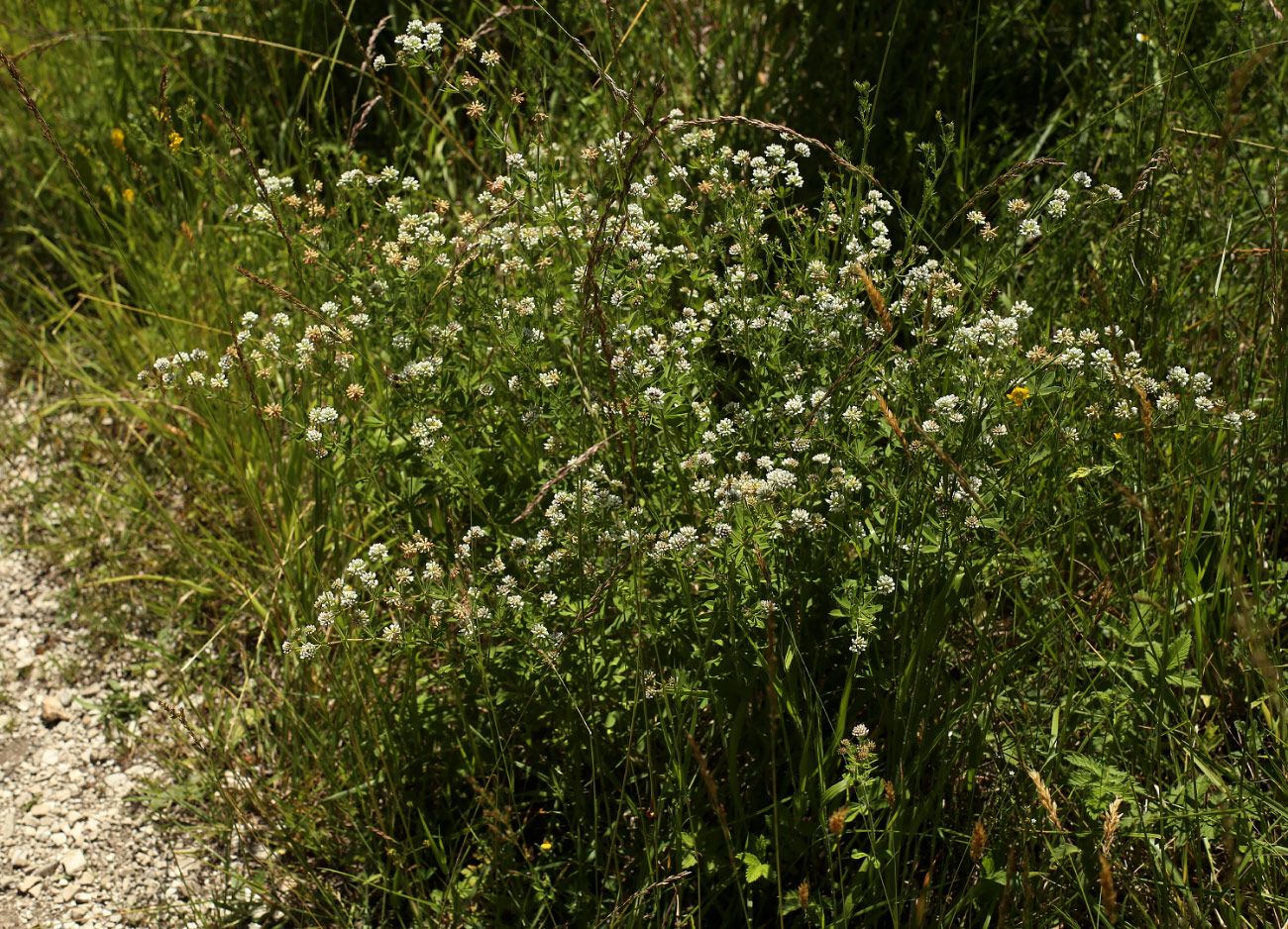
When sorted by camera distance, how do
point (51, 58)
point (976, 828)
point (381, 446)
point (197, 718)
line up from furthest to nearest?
Result: point (51, 58), point (197, 718), point (381, 446), point (976, 828)

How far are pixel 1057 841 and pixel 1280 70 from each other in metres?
2.88

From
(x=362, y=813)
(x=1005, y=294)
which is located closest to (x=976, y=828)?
(x=362, y=813)

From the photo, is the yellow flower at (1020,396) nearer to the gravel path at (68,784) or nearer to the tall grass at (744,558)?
the tall grass at (744,558)

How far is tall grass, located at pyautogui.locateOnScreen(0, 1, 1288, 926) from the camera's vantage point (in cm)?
208

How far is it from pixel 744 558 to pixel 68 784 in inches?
84.6

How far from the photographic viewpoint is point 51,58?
4.70 meters

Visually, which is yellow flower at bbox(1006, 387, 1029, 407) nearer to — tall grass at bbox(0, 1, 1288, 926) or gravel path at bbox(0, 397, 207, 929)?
tall grass at bbox(0, 1, 1288, 926)

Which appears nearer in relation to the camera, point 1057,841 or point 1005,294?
point 1057,841

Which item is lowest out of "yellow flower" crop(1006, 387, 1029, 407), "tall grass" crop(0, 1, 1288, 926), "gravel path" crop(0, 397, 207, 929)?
"gravel path" crop(0, 397, 207, 929)

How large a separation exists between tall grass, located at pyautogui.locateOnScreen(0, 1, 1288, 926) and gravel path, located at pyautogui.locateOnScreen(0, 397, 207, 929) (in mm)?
130

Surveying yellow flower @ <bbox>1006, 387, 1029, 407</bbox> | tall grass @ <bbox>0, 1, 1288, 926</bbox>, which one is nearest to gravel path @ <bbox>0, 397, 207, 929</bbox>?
tall grass @ <bbox>0, 1, 1288, 926</bbox>

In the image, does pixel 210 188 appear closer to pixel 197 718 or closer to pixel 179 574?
pixel 179 574

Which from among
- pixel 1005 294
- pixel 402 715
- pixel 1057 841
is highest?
pixel 1005 294

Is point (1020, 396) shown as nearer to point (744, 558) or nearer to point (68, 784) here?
point (744, 558)
